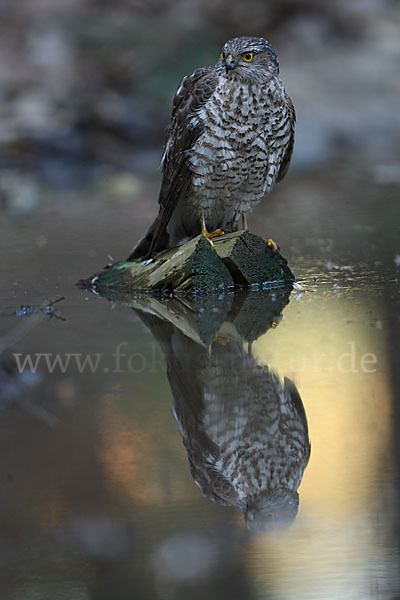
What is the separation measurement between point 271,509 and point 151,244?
125 inches

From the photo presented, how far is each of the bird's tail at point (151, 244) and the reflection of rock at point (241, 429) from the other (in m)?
1.57

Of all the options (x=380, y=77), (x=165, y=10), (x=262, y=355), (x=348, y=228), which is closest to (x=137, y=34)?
(x=165, y=10)

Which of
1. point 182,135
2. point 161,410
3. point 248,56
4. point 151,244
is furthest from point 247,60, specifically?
point 161,410

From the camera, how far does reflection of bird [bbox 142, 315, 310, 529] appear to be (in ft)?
8.14

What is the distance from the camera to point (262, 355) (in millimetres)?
3709

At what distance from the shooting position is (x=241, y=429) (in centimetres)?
290

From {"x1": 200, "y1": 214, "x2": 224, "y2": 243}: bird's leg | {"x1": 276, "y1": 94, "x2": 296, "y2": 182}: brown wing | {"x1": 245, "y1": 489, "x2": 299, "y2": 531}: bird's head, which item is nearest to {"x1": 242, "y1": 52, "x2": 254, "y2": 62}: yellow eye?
{"x1": 276, "y1": 94, "x2": 296, "y2": 182}: brown wing

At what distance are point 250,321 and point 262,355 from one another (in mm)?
623

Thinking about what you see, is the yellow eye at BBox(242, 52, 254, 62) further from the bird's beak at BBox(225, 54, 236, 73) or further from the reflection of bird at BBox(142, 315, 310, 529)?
the reflection of bird at BBox(142, 315, 310, 529)

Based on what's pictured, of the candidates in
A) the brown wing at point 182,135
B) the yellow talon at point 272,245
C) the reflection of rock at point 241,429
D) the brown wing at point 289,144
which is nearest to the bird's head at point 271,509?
the reflection of rock at point 241,429

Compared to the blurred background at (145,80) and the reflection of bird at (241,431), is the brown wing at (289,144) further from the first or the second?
the blurred background at (145,80)

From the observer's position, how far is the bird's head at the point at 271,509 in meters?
2.30

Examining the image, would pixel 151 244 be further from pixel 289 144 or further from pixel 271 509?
pixel 271 509

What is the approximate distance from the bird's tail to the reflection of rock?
157 centimetres
